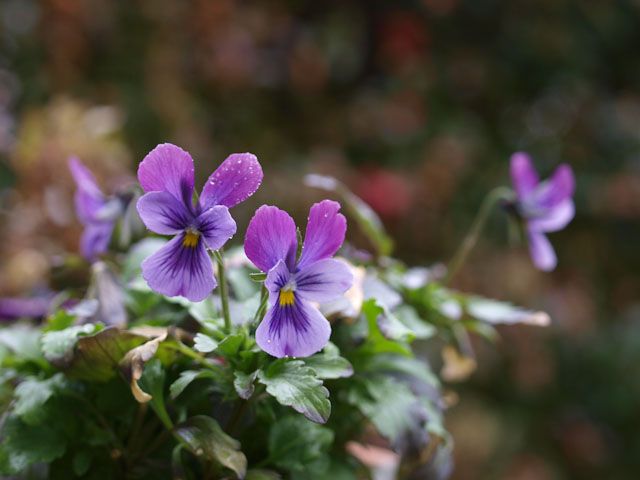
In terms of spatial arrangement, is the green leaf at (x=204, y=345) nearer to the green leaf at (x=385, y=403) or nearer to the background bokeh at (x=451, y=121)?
the green leaf at (x=385, y=403)

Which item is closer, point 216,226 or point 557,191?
point 216,226

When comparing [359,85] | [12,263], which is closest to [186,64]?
[359,85]

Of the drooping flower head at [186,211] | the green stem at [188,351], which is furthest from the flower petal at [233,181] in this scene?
the green stem at [188,351]

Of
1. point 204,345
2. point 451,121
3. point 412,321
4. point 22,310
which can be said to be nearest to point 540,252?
point 412,321

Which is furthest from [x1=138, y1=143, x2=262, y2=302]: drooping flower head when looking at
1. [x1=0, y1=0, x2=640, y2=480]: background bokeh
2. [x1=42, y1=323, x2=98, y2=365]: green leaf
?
[x1=0, y1=0, x2=640, y2=480]: background bokeh

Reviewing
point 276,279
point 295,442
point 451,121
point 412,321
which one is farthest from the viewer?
point 451,121

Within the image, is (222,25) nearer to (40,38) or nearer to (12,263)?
(40,38)

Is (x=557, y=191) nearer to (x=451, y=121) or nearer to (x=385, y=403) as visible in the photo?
(x=385, y=403)
